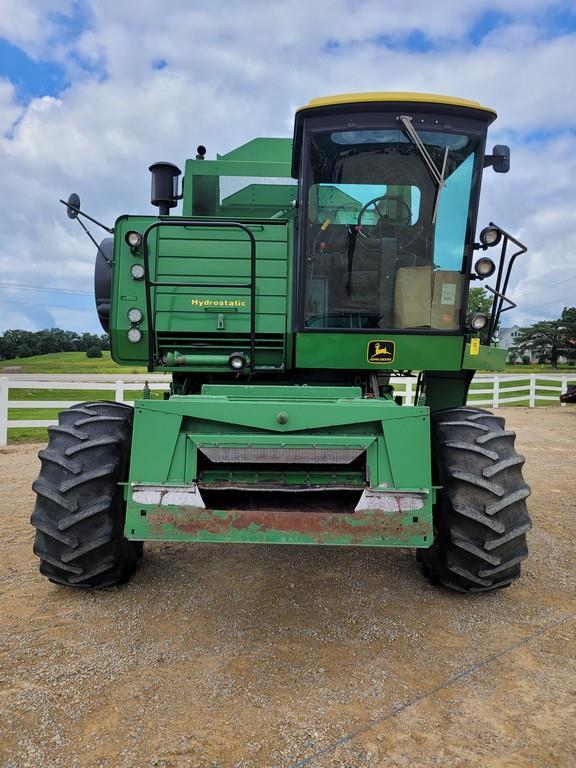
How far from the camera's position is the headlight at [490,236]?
15.1 feet

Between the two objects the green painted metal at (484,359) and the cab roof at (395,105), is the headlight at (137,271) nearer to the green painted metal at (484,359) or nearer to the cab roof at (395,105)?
the cab roof at (395,105)

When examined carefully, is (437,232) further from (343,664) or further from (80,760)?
(80,760)

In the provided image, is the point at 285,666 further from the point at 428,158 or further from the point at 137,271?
the point at 428,158

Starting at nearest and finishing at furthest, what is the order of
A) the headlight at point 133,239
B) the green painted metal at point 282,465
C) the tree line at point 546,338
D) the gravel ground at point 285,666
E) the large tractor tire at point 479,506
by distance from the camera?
the gravel ground at point 285,666
the green painted metal at point 282,465
the large tractor tire at point 479,506
the headlight at point 133,239
the tree line at point 546,338

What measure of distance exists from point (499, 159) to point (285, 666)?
400 centimetres

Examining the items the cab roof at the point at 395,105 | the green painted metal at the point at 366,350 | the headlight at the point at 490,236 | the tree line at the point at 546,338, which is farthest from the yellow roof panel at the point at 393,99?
the tree line at the point at 546,338

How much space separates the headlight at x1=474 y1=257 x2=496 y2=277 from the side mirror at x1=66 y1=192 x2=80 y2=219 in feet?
11.0

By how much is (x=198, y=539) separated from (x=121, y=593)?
3.83ft

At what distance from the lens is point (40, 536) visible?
3.87 metres

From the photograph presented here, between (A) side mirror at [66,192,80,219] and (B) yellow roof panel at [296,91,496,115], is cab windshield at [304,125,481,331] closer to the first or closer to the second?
(B) yellow roof panel at [296,91,496,115]

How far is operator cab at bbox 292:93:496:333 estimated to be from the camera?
4.63m

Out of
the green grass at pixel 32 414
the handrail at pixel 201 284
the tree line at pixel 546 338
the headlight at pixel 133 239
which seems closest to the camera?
the handrail at pixel 201 284

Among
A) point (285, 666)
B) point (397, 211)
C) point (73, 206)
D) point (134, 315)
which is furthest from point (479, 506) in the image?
point (73, 206)

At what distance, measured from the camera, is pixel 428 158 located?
4578mm
